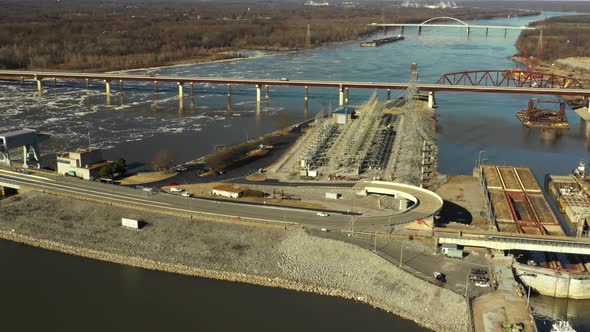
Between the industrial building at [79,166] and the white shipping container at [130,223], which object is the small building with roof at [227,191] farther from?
the industrial building at [79,166]

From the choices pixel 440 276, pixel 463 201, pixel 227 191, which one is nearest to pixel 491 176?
pixel 463 201

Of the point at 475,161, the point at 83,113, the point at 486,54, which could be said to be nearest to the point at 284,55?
the point at 486,54

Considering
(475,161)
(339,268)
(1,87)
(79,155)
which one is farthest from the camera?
(1,87)

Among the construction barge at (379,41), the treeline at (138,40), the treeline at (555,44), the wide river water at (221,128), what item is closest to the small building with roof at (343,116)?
the wide river water at (221,128)

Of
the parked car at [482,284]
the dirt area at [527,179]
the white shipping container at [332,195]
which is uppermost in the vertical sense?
the white shipping container at [332,195]

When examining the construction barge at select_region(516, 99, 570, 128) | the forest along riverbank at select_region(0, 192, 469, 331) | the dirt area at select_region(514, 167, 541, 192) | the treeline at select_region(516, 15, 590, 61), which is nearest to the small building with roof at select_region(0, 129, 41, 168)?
the forest along riverbank at select_region(0, 192, 469, 331)

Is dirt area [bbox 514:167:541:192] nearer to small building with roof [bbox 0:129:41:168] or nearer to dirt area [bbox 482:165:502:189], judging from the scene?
dirt area [bbox 482:165:502:189]

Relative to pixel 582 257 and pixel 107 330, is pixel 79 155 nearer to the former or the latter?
pixel 107 330

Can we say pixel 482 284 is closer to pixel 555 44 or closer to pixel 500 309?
pixel 500 309
